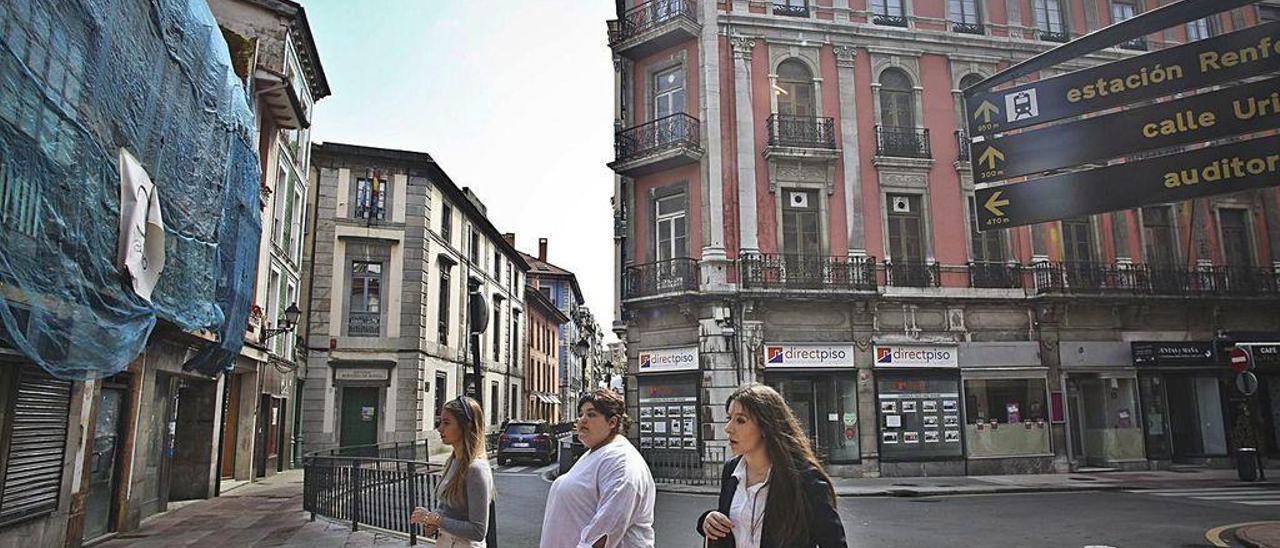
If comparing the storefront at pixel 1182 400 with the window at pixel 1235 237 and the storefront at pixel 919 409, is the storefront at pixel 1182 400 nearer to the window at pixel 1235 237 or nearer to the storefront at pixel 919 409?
the window at pixel 1235 237

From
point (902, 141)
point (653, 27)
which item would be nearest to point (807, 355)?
point (902, 141)

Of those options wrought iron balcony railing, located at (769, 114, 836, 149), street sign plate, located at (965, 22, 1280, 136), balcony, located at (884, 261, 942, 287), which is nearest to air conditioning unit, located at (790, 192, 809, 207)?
wrought iron balcony railing, located at (769, 114, 836, 149)

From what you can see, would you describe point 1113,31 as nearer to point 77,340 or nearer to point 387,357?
point 77,340

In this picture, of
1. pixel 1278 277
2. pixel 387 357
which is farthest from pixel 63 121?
pixel 1278 277

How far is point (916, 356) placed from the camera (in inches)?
780

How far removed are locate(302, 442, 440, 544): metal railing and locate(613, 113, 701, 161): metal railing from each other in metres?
11.9

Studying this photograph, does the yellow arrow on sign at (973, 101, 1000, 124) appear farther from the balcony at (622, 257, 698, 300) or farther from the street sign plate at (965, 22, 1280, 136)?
the balcony at (622, 257, 698, 300)

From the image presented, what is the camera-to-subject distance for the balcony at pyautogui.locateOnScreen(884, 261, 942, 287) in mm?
20234

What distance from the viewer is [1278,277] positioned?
22.0 metres

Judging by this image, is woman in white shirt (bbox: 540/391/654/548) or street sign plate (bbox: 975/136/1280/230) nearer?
woman in white shirt (bbox: 540/391/654/548)

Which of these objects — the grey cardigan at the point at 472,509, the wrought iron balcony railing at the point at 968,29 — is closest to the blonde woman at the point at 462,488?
the grey cardigan at the point at 472,509

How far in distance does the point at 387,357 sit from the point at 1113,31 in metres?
24.9

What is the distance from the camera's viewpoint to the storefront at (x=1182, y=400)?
20.7 meters

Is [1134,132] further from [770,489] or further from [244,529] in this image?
[244,529]
